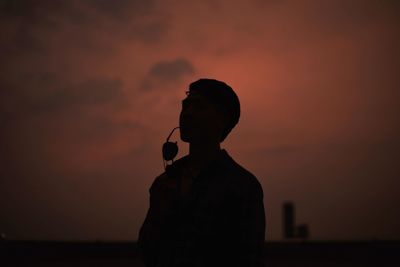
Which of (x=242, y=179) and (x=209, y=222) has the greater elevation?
(x=242, y=179)

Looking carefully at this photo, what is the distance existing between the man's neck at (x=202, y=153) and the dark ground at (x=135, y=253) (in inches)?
464

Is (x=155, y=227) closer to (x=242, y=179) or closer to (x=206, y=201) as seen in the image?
(x=206, y=201)

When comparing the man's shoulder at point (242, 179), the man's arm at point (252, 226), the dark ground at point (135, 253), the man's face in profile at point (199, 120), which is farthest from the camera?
the dark ground at point (135, 253)

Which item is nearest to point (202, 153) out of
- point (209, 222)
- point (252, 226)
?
point (209, 222)

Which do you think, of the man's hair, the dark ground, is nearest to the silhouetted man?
the man's hair

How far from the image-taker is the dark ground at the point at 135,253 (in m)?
14.3

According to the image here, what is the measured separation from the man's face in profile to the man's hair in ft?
0.12

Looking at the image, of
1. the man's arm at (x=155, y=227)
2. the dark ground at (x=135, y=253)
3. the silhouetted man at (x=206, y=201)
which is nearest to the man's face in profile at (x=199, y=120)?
the silhouetted man at (x=206, y=201)

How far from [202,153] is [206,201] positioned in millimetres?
409

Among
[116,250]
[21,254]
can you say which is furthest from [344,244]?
[21,254]

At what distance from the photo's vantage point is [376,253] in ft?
62.5

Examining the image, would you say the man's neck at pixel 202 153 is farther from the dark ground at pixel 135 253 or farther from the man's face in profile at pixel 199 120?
the dark ground at pixel 135 253

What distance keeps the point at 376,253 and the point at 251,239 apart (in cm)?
1862

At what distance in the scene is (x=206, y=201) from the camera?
258 centimetres
